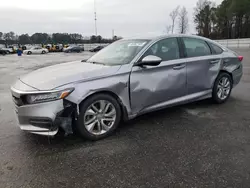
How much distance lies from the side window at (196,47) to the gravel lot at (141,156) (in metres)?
1.27

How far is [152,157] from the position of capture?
2.78 meters

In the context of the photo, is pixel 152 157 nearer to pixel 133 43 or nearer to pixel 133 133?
pixel 133 133

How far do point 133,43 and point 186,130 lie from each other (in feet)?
5.89

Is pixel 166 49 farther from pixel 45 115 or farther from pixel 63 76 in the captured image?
pixel 45 115

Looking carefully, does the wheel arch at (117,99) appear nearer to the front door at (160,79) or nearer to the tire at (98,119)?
the tire at (98,119)

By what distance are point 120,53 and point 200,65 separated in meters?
1.61

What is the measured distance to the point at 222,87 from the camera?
4.86 m

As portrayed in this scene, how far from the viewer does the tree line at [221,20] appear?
195 ft

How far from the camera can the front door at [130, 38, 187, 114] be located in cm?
350

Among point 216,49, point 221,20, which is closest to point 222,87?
point 216,49

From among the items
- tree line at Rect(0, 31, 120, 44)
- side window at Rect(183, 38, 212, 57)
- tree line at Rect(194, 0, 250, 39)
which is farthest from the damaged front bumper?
tree line at Rect(0, 31, 120, 44)

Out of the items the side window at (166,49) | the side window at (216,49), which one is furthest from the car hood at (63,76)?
the side window at (216,49)

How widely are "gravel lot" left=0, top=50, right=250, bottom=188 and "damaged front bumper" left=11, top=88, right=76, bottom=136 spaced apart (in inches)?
12.1

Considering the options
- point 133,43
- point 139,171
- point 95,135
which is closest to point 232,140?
point 139,171
